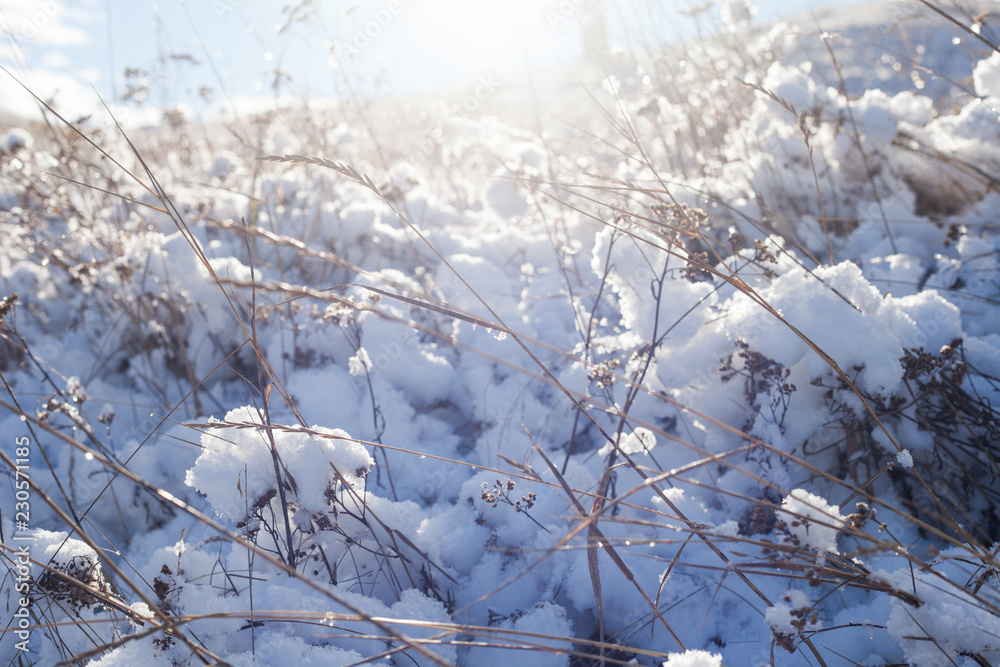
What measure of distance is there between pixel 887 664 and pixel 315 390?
1534 mm

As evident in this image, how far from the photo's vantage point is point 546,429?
1.66 m

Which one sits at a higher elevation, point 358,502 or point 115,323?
point 115,323

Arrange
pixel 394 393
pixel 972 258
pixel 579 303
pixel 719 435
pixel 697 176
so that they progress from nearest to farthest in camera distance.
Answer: pixel 719 435, pixel 972 258, pixel 394 393, pixel 579 303, pixel 697 176

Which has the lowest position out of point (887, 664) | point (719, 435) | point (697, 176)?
point (887, 664)

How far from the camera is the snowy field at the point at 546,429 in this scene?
2.90 ft

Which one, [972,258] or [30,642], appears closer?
[30,642]

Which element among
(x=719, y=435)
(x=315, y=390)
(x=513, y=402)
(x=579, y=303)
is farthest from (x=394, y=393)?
(x=719, y=435)

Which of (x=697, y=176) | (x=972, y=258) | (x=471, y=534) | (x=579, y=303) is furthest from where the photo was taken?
(x=697, y=176)

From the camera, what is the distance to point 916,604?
2.72ft

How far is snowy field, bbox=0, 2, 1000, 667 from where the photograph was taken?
885mm

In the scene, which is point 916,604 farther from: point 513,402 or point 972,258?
point 972,258

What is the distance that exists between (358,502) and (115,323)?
1.66m

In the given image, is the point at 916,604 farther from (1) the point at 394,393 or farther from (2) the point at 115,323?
(2) the point at 115,323

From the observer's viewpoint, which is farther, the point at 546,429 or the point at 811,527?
the point at 546,429
